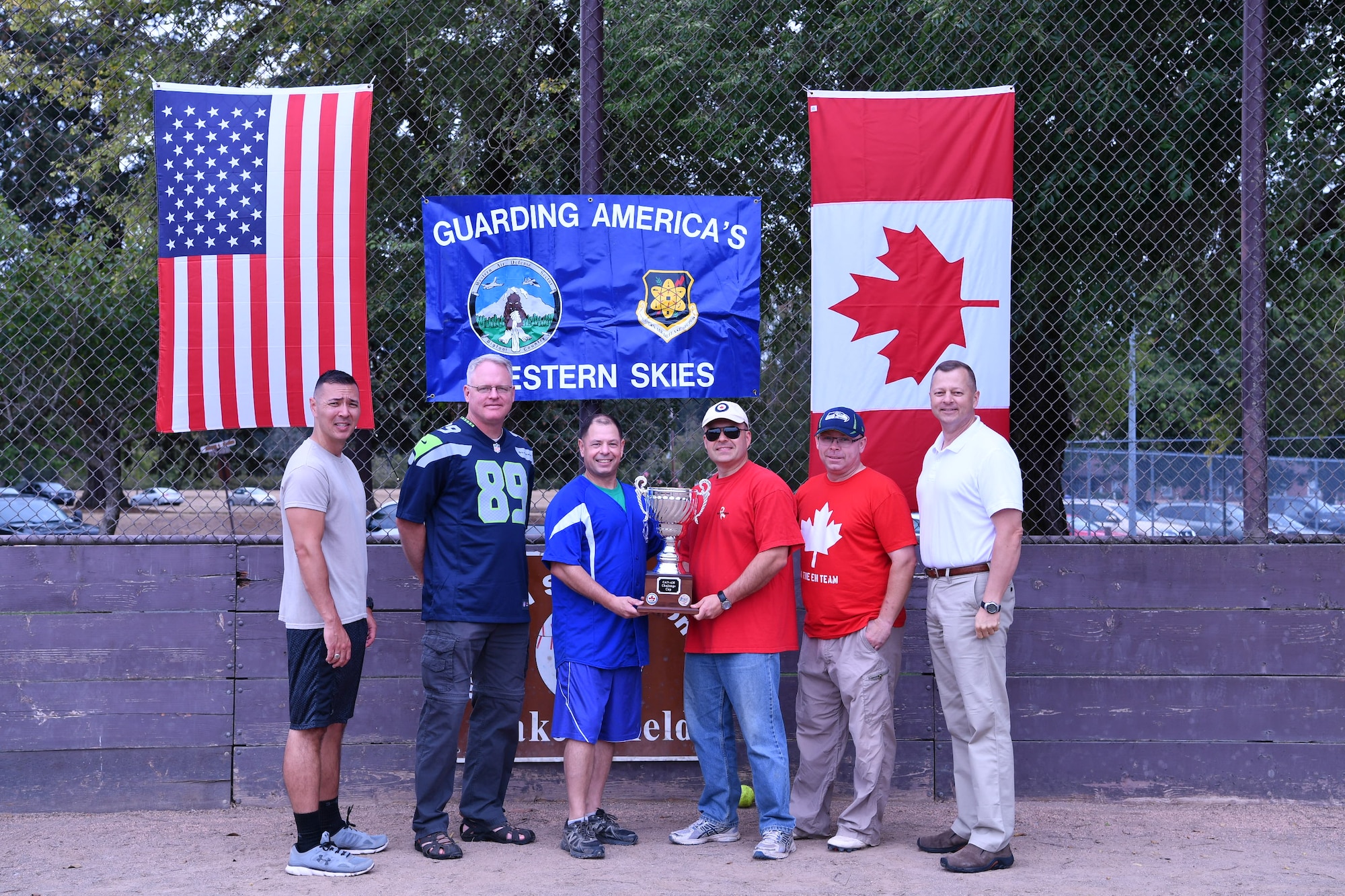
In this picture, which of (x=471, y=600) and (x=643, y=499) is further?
(x=643, y=499)

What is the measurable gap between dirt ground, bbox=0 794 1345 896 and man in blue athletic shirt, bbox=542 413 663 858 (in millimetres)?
337

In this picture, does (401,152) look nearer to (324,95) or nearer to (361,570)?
(324,95)

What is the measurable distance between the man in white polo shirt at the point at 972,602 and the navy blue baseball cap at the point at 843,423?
14.2 inches

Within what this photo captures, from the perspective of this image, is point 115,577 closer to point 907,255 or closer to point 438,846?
point 438,846

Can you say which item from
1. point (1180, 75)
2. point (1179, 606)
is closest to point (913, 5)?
point (1180, 75)

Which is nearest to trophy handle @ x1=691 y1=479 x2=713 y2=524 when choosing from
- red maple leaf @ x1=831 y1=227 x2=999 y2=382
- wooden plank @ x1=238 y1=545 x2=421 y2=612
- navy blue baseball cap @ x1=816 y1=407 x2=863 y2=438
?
navy blue baseball cap @ x1=816 y1=407 x2=863 y2=438

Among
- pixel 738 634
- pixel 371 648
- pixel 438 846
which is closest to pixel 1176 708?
pixel 738 634

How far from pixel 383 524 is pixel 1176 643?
5058 mm

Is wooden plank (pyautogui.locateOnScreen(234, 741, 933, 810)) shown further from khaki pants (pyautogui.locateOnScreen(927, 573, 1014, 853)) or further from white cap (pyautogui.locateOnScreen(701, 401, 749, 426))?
white cap (pyautogui.locateOnScreen(701, 401, 749, 426))

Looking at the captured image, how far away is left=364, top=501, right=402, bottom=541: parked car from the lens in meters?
5.54

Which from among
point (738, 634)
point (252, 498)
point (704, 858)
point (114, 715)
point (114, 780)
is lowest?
point (704, 858)

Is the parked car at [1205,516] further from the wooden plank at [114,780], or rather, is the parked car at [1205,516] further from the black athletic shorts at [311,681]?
the wooden plank at [114,780]

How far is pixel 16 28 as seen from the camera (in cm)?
633

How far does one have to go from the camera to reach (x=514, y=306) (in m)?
5.50
